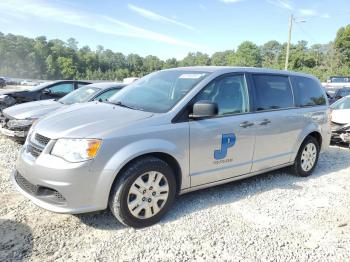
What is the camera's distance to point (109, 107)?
404cm

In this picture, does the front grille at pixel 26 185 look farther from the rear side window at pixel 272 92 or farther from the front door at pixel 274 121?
the rear side window at pixel 272 92

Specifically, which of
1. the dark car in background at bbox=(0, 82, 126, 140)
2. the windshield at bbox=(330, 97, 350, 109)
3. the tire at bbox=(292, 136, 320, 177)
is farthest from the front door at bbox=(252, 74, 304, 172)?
the windshield at bbox=(330, 97, 350, 109)

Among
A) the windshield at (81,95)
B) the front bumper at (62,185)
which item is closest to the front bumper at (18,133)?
the windshield at (81,95)

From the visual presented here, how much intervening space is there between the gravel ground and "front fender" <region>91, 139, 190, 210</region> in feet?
1.66

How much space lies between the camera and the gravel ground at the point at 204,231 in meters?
3.13

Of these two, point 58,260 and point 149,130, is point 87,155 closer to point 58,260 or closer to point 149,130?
point 149,130

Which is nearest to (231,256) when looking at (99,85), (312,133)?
(312,133)

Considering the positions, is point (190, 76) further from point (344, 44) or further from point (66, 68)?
point (66, 68)

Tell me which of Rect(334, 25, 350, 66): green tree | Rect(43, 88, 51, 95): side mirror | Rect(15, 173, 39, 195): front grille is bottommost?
Rect(15, 173, 39, 195): front grille

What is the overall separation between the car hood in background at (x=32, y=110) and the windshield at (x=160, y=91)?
2.91 m

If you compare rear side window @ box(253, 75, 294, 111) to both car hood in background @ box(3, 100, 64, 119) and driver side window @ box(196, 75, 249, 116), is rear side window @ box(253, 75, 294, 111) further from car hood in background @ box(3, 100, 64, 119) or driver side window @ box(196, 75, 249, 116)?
car hood in background @ box(3, 100, 64, 119)

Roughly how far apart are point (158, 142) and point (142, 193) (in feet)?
1.82

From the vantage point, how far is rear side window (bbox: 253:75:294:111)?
4.68 meters

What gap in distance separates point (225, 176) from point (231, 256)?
1.29 m
